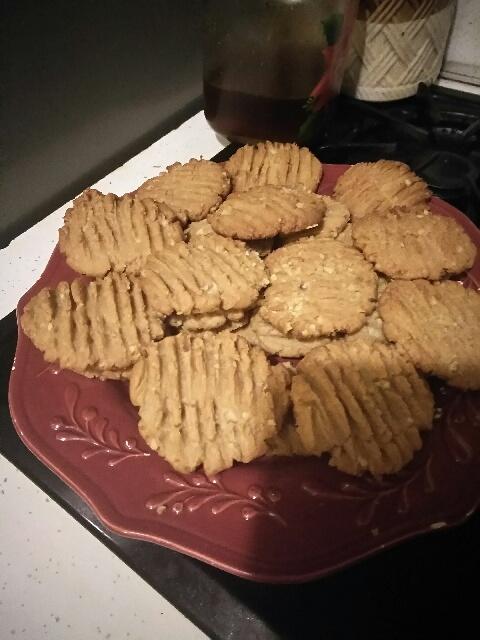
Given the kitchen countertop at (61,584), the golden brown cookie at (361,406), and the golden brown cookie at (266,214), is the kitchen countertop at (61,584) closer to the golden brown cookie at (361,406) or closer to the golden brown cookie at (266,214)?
the golden brown cookie at (361,406)

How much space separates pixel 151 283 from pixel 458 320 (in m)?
0.57

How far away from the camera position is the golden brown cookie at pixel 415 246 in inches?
43.8

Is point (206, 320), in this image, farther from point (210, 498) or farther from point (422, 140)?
point (422, 140)

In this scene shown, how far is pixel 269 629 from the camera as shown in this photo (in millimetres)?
828

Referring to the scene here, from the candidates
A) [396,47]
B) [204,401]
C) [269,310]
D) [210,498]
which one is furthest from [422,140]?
[210,498]

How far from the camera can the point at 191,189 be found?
124cm

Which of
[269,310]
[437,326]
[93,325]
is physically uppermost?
[93,325]

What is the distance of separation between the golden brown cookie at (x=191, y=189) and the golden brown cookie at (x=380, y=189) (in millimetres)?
284

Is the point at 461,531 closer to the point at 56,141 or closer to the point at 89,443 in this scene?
the point at 89,443

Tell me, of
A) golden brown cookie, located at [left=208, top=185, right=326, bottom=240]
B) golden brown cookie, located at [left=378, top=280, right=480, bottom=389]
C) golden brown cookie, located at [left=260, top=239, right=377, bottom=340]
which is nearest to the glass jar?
golden brown cookie, located at [left=208, top=185, right=326, bottom=240]

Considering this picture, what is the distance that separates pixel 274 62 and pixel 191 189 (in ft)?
1.29

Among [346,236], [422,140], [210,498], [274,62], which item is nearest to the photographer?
[210,498]

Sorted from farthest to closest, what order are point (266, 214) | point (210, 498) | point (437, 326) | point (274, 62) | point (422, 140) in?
point (422, 140) → point (274, 62) → point (266, 214) → point (437, 326) → point (210, 498)

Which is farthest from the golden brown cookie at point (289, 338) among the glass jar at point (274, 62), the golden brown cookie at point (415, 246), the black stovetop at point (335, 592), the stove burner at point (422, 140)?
the glass jar at point (274, 62)
